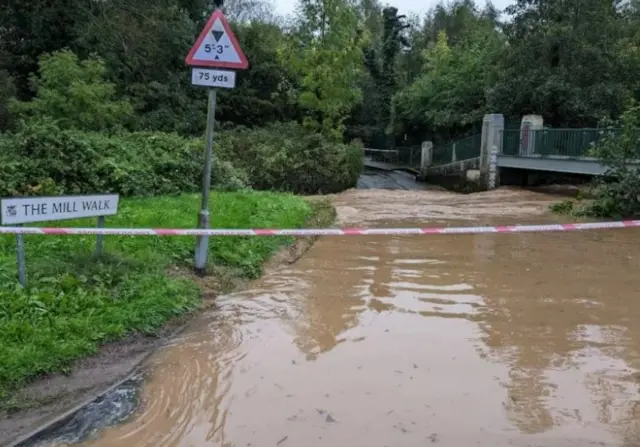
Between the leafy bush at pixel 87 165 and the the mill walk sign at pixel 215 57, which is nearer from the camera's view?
the the mill walk sign at pixel 215 57

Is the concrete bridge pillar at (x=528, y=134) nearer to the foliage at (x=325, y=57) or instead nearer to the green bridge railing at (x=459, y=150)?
→ the green bridge railing at (x=459, y=150)

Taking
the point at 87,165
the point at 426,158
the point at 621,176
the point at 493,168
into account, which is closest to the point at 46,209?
the point at 87,165

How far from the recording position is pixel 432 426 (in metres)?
3.59

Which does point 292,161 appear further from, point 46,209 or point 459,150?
point 46,209

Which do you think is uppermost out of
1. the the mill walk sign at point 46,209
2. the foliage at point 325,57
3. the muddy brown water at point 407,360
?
the foliage at point 325,57

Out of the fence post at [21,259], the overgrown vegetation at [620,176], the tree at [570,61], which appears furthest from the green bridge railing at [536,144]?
the fence post at [21,259]

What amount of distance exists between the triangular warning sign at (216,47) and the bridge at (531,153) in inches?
426

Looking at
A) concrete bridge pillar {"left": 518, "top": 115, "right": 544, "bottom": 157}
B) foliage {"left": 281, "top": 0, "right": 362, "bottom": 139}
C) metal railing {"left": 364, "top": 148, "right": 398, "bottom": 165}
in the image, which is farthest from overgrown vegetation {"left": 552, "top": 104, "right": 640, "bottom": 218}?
metal railing {"left": 364, "top": 148, "right": 398, "bottom": 165}

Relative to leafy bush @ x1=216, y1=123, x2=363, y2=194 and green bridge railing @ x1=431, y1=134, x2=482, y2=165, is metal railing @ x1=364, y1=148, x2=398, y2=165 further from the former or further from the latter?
leafy bush @ x1=216, y1=123, x2=363, y2=194

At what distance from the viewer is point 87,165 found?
1110 centimetres

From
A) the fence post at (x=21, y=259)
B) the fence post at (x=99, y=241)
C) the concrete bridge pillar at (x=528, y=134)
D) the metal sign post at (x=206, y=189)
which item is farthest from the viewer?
the concrete bridge pillar at (x=528, y=134)

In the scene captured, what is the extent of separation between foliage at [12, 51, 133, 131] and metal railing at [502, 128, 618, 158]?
1349cm

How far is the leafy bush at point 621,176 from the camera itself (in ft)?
42.6

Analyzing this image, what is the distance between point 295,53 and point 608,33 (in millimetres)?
12813
